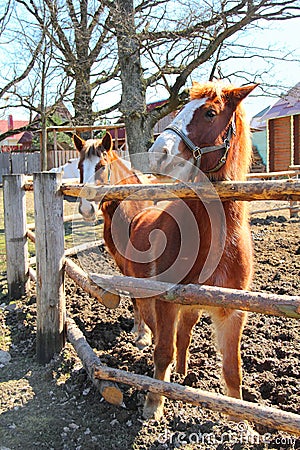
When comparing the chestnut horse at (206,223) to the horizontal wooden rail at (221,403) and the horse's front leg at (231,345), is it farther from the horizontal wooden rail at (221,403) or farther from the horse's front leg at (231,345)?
the horizontal wooden rail at (221,403)

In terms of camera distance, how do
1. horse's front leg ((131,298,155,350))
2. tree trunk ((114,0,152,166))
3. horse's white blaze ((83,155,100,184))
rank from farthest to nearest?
1. tree trunk ((114,0,152,166))
2. horse's white blaze ((83,155,100,184))
3. horse's front leg ((131,298,155,350))

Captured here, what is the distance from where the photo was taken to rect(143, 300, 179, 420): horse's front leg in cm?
276

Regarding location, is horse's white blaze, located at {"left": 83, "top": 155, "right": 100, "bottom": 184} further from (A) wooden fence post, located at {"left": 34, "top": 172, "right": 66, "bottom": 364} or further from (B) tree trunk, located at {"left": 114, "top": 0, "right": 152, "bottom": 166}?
(B) tree trunk, located at {"left": 114, "top": 0, "right": 152, "bottom": 166}

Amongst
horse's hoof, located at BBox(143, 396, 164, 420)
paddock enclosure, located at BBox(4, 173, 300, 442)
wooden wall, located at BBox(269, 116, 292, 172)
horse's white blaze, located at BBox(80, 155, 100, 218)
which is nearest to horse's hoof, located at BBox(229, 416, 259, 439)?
paddock enclosure, located at BBox(4, 173, 300, 442)

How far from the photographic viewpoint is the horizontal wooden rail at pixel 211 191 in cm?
212

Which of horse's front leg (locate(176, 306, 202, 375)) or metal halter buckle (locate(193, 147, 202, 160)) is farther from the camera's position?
horse's front leg (locate(176, 306, 202, 375))

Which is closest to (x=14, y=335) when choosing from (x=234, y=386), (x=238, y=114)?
(x=234, y=386)

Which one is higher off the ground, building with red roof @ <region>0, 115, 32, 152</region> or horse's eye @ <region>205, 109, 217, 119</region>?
building with red roof @ <region>0, 115, 32, 152</region>

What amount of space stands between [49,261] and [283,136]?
66.4ft

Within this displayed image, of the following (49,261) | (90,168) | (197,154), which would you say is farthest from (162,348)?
(90,168)

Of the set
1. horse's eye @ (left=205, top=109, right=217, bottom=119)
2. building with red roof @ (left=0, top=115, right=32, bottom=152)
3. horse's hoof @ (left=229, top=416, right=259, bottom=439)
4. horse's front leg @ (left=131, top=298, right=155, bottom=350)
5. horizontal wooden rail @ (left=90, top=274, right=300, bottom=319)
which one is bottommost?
horse's hoof @ (left=229, top=416, right=259, bottom=439)

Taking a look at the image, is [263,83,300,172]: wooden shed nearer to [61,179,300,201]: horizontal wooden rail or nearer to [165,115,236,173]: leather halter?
[165,115,236,173]: leather halter

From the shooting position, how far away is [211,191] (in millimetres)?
2332

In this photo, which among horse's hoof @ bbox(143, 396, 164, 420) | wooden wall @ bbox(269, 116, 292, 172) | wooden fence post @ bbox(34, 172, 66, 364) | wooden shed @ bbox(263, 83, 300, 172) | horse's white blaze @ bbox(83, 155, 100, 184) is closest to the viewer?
horse's hoof @ bbox(143, 396, 164, 420)
